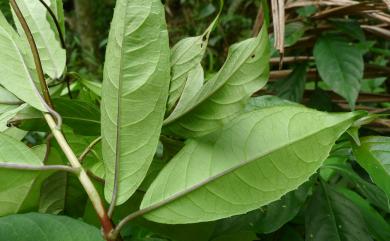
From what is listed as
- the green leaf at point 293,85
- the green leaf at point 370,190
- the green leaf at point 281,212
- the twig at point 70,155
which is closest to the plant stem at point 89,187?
the twig at point 70,155

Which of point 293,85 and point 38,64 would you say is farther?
point 293,85

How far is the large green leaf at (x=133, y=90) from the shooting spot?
266 millimetres

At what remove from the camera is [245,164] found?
26 centimetres

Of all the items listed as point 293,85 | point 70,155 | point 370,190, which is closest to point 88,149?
point 70,155

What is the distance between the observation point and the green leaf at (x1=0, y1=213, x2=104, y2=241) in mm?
250

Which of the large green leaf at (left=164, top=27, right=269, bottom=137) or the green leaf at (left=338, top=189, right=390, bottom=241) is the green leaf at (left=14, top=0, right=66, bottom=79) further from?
the green leaf at (left=338, top=189, right=390, bottom=241)

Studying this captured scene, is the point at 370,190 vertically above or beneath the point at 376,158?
beneath

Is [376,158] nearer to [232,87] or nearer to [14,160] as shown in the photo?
[232,87]

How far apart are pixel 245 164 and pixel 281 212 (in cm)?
15

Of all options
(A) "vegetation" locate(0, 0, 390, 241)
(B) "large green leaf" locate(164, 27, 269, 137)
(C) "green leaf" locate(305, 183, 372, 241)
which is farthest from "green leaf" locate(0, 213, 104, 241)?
(C) "green leaf" locate(305, 183, 372, 241)

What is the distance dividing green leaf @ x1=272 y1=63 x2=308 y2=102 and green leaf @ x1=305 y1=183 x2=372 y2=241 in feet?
0.82

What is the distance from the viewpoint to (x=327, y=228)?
405mm

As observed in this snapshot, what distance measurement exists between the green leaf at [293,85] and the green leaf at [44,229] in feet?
1.48

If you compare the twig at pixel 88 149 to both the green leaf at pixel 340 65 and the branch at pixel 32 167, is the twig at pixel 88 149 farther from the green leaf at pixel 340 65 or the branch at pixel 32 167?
the green leaf at pixel 340 65
